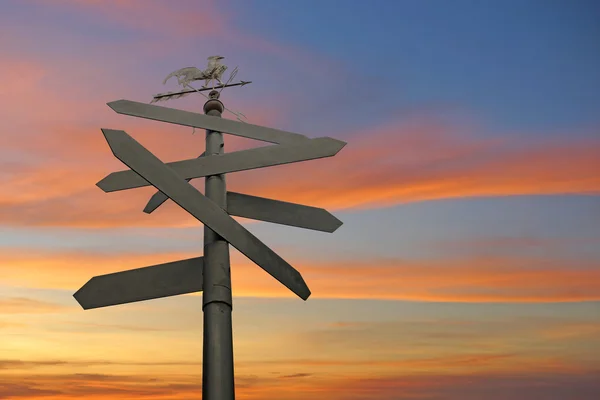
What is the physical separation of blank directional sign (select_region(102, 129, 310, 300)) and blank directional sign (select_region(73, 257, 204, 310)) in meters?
0.93

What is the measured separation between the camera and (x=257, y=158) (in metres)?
9.17

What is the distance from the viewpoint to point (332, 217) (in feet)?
30.6

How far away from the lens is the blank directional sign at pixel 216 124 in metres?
9.97

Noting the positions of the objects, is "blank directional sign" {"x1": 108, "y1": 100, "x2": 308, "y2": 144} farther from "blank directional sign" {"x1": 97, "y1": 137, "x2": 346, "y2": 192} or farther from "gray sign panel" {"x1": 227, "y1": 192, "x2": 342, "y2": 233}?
"gray sign panel" {"x1": 227, "y1": 192, "x2": 342, "y2": 233}

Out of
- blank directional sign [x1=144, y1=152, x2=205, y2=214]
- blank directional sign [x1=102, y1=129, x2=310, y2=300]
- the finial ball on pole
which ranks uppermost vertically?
the finial ball on pole

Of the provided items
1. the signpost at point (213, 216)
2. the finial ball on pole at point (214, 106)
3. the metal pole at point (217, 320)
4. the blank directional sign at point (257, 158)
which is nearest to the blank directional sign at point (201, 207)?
the signpost at point (213, 216)

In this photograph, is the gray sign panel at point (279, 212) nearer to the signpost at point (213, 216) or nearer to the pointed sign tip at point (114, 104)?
the signpost at point (213, 216)

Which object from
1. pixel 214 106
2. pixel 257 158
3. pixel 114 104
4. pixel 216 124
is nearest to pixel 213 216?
pixel 257 158

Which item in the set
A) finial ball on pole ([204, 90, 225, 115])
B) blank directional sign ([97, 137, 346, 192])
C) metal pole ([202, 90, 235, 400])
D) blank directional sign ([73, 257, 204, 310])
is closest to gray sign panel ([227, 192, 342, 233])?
metal pole ([202, 90, 235, 400])

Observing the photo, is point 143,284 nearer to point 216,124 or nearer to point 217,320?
point 217,320

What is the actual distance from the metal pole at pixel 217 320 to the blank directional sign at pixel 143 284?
0.32m

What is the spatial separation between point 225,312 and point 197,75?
4962 millimetres

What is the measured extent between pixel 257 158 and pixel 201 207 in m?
1.49

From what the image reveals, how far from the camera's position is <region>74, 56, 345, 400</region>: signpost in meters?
7.88
